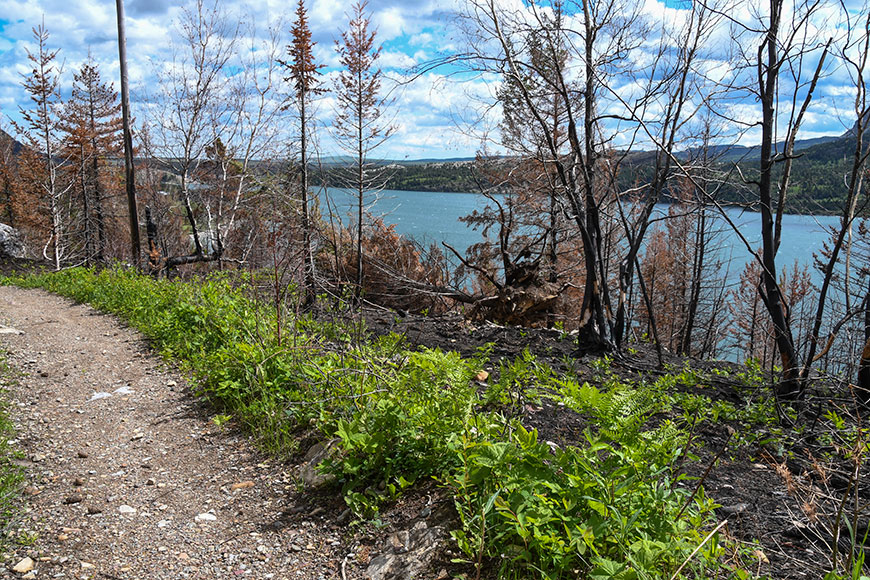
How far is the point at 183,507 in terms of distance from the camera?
315cm

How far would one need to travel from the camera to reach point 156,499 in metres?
3.21

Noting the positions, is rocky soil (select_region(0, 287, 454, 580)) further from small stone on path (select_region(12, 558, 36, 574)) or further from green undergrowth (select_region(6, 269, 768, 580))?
green undergrowth (select_region(6, 269, 768, 580))

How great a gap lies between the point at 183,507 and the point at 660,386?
3.39m

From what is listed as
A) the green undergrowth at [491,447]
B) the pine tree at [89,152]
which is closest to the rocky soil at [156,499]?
the green undergrowth at [491,447]

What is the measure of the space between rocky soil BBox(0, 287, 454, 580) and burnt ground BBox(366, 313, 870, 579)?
54.3 inches

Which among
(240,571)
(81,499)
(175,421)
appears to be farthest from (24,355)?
(240,571)

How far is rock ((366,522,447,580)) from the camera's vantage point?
2.40m

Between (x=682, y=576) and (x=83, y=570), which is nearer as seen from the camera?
(x=682, y=576)

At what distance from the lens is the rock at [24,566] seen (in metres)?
2.51

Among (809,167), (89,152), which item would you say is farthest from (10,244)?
(809,167)

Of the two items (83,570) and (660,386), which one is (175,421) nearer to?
(83,570)

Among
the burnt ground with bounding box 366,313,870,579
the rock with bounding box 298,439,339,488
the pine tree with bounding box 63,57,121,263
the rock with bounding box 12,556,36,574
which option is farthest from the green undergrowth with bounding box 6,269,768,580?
the pine tree with bounding box 63,57,121,263

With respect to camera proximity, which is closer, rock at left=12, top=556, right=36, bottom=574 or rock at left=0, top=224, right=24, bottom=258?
rock at left=12, top=556, right=36, bottom=574

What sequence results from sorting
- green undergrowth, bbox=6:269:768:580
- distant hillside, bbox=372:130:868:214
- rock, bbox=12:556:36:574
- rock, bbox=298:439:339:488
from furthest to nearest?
1. distant hillside, bbox=372:130:868:214
2. rock, bbox=298:439:339:488
3. rock, bbox=12:556:36:574
4. green undergrowth, bbox=6:269:768:580
